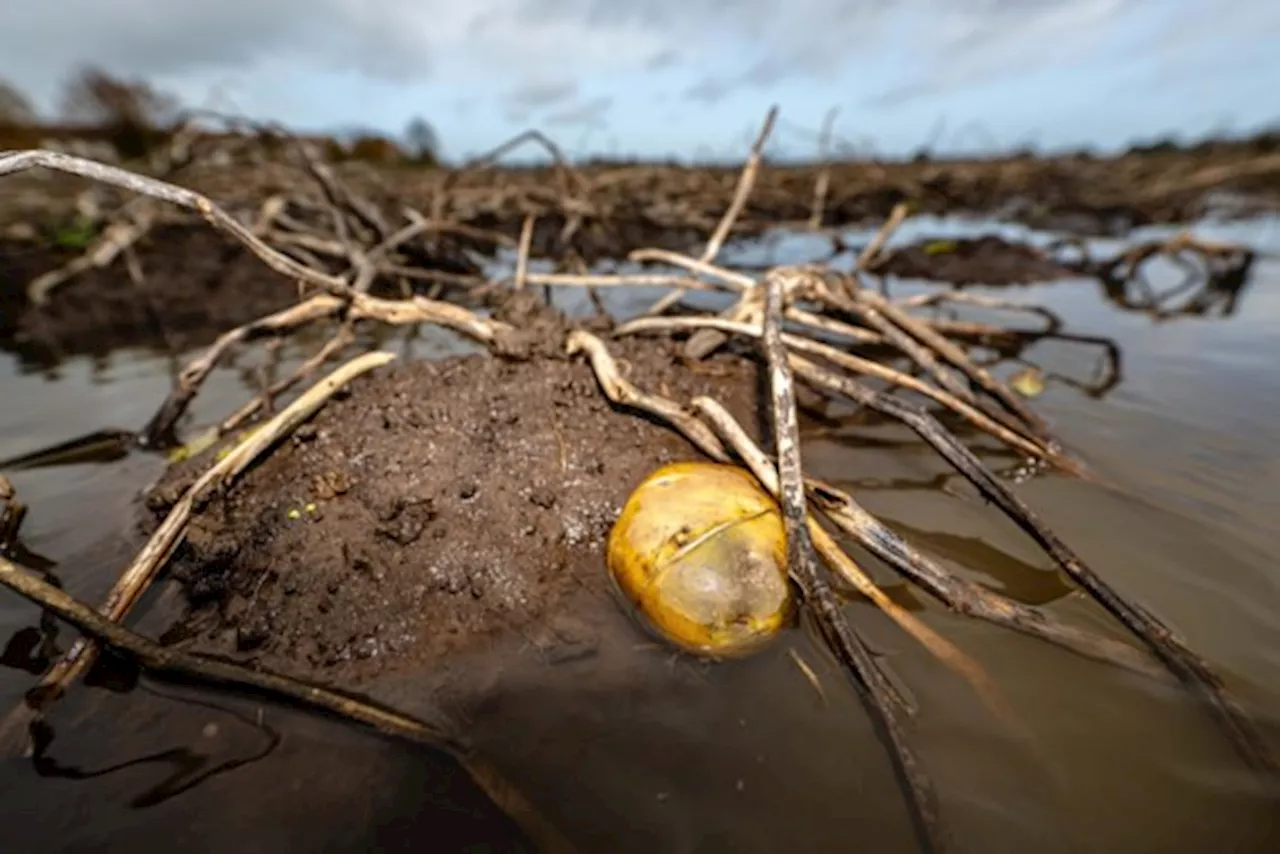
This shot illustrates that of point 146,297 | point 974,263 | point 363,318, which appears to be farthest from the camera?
point 974,263

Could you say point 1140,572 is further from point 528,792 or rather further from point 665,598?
point 528,792

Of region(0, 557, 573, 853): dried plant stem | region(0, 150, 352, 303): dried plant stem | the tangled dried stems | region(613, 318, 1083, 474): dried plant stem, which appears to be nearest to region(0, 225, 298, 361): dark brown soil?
the tangled dried stems

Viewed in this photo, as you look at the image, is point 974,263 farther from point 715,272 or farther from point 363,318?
point 363,318

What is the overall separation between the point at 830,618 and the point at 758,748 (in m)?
0.34

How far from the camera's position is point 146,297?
6043mm

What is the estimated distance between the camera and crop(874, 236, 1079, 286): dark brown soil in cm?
697

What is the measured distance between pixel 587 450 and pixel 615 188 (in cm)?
875

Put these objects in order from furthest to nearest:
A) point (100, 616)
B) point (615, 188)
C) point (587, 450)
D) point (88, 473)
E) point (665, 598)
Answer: point (615, 188) → point (88, 473) → point (587, 450) → point (665, 598) → point (100, 616)

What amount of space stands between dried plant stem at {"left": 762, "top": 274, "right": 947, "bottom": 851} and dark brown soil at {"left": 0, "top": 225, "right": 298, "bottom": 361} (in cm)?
494

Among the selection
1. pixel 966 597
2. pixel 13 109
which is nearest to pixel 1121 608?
pixel 966 597

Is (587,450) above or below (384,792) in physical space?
above

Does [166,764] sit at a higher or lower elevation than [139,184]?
lower

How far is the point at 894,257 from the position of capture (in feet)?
25.1

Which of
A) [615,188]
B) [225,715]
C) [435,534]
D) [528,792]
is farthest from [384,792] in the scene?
[615,188]
